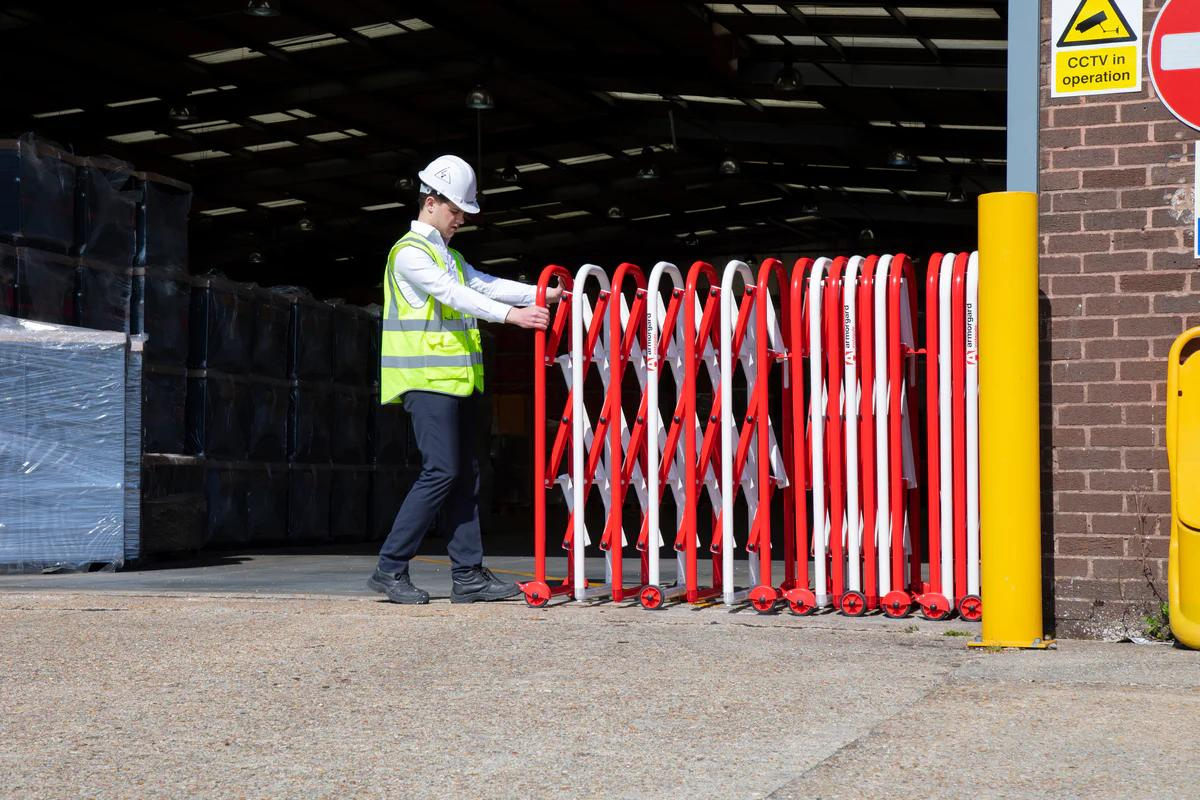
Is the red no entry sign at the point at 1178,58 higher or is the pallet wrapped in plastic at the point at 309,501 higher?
the red no entry sign at the point at 1178,58

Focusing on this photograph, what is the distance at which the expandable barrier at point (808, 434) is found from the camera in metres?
6.02

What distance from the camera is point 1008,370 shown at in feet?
17.0

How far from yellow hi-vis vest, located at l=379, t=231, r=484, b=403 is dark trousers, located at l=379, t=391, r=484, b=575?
7 centimetres

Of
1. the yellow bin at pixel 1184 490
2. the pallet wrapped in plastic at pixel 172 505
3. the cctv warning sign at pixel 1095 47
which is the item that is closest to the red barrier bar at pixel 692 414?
the cctv warning sign at pixel 1095 47

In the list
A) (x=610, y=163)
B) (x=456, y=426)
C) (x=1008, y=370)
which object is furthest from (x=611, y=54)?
(x=1008, y=370)

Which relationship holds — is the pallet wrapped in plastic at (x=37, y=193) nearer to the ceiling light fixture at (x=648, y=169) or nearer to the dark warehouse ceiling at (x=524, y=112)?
the dark warehouse ceiling at (x=524, y=112)

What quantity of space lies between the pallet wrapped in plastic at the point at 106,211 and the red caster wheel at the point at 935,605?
6493 mm

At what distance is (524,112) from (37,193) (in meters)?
14.6

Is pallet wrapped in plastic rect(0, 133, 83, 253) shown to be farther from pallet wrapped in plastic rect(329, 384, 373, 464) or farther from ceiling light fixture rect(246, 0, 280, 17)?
ceiling light fixture rect(246, 0, 280, 17)

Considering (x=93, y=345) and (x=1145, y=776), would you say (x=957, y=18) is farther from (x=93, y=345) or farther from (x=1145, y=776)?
(x=1145, y=776)

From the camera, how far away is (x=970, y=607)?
5.95 meters

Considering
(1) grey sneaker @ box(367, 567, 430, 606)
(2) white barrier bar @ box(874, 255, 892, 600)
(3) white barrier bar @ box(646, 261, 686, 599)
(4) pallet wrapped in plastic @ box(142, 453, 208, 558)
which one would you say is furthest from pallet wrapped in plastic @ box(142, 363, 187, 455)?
(2) white barrier bar @ box(874, 255, 892, 600)

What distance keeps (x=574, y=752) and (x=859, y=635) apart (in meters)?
2.27

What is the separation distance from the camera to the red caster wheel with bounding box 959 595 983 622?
593 cm
